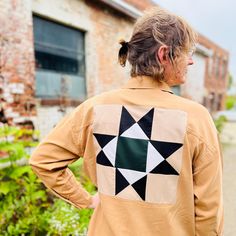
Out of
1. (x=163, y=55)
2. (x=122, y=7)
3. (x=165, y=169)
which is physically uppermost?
(x=122, y=7)

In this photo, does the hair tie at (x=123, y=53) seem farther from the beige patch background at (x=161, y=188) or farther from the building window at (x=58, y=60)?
the building window at (x=58, y=60)

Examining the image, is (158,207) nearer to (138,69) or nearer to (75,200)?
(75,200)

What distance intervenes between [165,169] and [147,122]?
205 millimetres

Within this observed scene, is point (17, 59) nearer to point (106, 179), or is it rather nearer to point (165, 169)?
point (106, 179)

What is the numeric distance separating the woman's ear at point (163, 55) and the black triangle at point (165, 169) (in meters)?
0.41

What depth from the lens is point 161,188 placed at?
1.04 m

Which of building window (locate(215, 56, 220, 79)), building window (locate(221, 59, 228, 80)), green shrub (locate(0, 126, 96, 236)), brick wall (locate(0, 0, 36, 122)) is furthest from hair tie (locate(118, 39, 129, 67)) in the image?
building window (locate(221, 59, 228, 80))

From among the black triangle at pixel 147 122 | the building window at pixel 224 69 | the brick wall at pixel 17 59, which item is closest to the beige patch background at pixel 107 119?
the black triangle at pixel 147 122

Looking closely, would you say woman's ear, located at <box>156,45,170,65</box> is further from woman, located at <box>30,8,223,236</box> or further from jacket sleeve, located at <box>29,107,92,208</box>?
jacket sleeve, located at <box>29,107,92,208</box>

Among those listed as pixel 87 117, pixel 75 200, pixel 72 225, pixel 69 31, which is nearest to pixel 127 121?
pixel 87 117

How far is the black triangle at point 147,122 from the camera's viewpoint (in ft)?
3.29

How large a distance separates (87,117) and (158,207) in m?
0.50

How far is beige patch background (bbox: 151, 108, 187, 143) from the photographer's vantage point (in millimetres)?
966

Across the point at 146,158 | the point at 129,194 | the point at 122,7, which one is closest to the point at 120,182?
the point at 129,194
